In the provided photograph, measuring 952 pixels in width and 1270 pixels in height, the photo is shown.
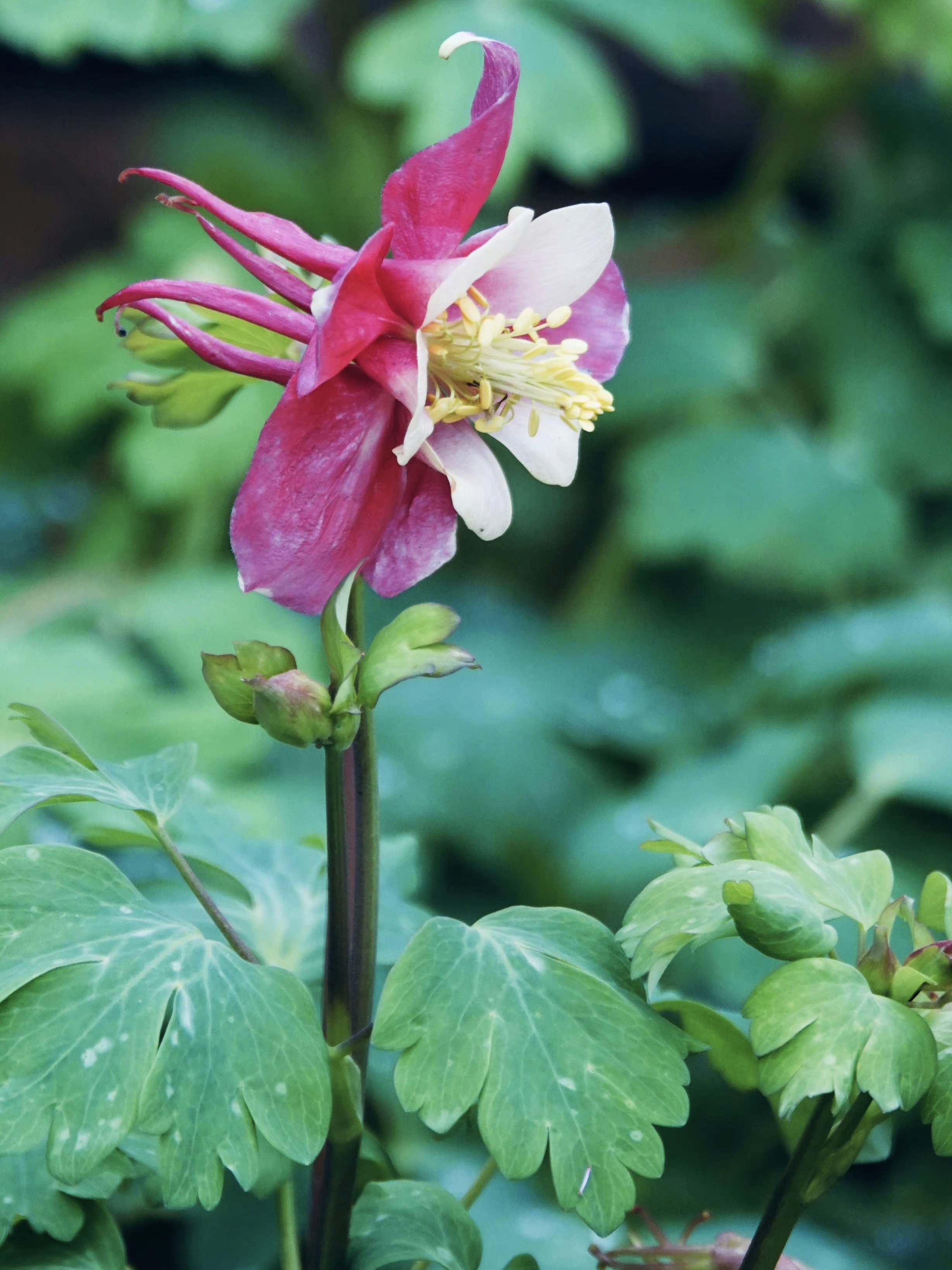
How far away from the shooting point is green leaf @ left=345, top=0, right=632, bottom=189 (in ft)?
4.30

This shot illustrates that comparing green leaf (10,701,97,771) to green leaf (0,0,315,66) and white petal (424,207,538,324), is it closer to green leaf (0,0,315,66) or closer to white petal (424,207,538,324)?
white petal (424,207,538,324)

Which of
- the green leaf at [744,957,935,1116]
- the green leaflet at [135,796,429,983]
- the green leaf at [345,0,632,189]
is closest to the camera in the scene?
the green leaf at [744,957,935,1116]

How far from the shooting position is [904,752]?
97cm

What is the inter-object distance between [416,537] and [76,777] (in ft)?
0.38

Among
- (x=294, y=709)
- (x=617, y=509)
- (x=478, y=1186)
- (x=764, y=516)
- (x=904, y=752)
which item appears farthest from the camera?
(x=617, y=509)

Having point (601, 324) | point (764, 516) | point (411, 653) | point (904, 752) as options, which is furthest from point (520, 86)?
point (411, 653)

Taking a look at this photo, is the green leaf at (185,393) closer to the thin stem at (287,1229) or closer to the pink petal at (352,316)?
the pink petal at (352,316)

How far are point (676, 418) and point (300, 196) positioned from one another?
57 cm

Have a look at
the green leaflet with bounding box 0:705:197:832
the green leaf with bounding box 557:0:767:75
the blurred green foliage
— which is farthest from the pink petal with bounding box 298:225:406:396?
the green leaf with bounding box 557:0:767:75

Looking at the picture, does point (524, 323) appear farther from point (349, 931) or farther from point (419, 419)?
point (349, 931)

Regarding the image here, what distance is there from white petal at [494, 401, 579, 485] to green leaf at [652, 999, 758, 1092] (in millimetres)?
151

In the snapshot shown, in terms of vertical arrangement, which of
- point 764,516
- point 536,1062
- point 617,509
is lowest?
point 617,509

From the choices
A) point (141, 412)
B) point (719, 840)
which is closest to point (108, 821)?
point (719, 840)

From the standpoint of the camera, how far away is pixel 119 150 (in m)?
2.10
